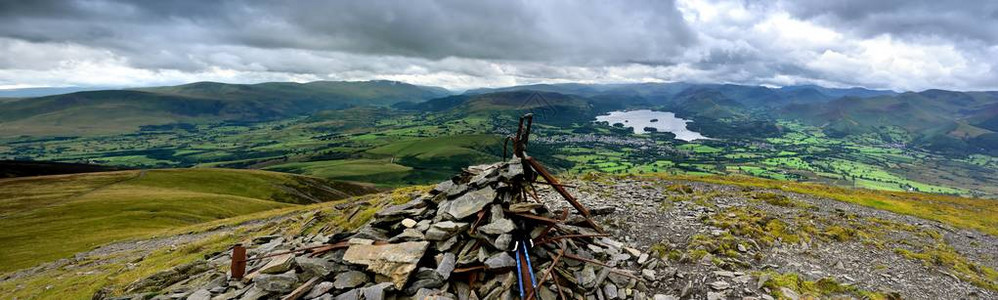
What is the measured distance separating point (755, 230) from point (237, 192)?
114 meters

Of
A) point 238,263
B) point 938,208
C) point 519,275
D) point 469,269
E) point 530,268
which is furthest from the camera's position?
point 938,208

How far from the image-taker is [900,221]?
83.4 feet

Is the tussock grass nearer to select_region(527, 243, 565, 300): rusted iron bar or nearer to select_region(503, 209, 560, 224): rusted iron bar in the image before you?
select_region(503, 209, 560, 224): rusted iron bar

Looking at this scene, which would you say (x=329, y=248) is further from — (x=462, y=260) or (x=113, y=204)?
(x=113, y=204)

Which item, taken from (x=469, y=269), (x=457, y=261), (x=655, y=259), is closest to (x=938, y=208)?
(x=655, y=259)

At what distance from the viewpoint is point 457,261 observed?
12.4m

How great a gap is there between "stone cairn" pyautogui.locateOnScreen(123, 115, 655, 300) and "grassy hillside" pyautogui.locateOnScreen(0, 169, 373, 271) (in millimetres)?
45343

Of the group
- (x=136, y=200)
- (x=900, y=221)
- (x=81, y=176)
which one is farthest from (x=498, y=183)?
(x=81, y=176)

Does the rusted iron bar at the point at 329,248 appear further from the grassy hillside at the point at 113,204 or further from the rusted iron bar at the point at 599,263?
the grassy hillside at the point at 113,204

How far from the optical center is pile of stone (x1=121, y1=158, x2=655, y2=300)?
11.9 metres

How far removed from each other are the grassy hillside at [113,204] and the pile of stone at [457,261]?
45540 millimetres

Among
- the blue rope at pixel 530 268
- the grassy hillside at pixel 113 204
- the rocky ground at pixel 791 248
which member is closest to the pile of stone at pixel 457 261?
the blue rope at pixel 530 268

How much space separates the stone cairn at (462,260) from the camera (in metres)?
11.9

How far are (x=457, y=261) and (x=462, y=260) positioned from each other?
160 mm
